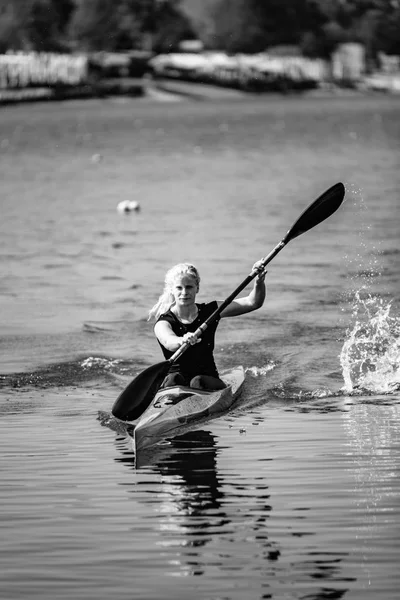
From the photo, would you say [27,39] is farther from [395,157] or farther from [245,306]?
[245,306]

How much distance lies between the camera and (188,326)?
12.4 m

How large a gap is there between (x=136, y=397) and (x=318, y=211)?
341 cm

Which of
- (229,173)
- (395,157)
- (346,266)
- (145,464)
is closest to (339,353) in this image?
(145,464)

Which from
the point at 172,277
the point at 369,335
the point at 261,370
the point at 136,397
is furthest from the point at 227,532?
the point at 369,335

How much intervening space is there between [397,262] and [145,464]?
1230cm

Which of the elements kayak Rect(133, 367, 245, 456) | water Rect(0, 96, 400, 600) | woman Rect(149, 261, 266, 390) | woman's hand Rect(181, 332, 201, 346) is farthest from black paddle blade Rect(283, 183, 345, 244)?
woman's hand Rect(181, 332, 201, 346)

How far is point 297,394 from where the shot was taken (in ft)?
44.8

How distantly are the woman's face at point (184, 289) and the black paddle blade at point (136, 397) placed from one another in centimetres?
74

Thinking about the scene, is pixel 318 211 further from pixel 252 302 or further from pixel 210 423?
pixel 210 423

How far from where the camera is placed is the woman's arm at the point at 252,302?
12.5m

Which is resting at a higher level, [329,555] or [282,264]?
[329,555]

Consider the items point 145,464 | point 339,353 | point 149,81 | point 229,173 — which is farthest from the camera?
point 149,81

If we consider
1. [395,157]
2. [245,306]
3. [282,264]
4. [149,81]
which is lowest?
[149,81]

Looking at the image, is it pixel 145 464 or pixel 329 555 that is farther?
pixel 145 464
